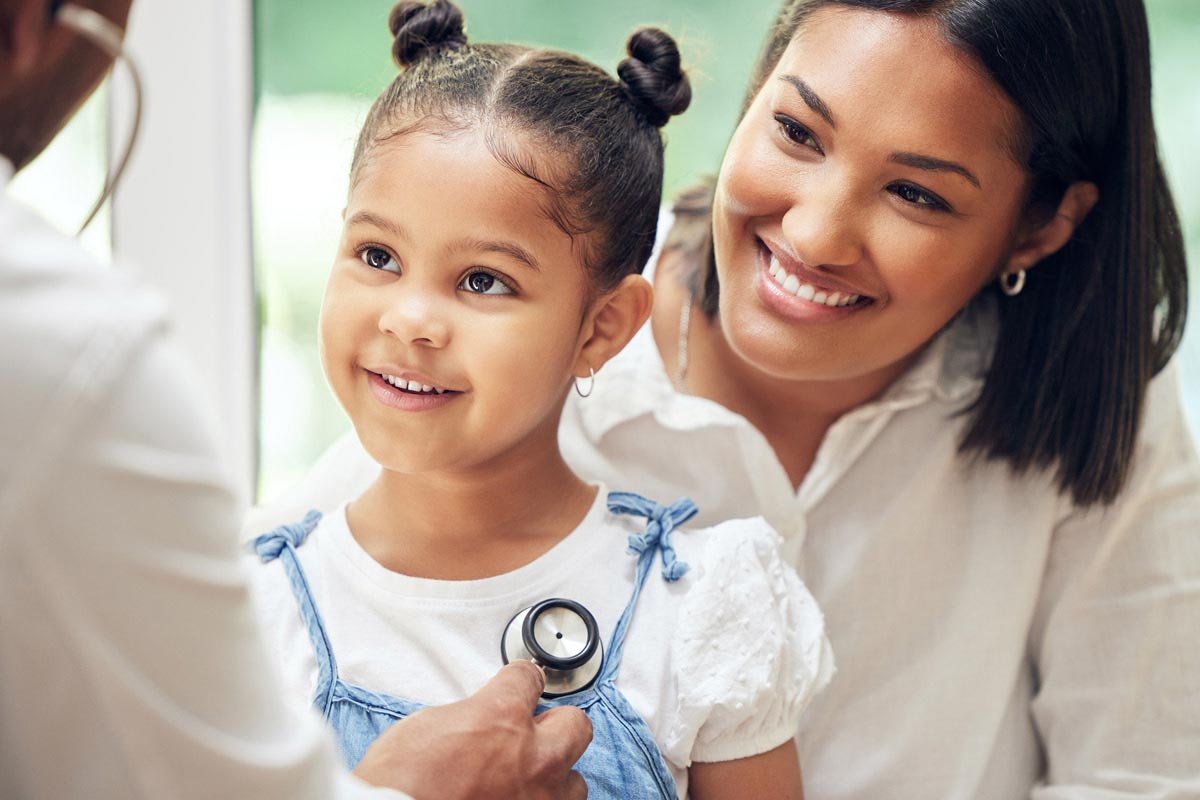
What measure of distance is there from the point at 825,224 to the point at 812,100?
0.14 meters

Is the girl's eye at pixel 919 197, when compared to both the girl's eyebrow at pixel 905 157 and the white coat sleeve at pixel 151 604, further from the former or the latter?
the white coat sleeve at pixel 151 604

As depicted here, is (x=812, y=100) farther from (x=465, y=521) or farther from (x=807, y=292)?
(x=465, y=521)

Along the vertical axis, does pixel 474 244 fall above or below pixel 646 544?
above

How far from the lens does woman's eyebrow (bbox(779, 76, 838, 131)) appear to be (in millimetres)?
1341

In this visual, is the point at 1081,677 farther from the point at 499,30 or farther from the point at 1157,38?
the point at 499,30

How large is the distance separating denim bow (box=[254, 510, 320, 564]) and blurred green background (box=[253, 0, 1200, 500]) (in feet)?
3.22

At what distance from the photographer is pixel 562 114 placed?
121 cm

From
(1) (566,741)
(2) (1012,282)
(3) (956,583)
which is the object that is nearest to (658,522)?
(1) (566,741)

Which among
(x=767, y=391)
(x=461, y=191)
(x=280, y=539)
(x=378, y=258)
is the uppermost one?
(x=461, y=191)

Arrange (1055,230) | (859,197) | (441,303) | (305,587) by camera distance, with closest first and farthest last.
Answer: (441,303) < (305,587) < (859,197) < (1055,230)

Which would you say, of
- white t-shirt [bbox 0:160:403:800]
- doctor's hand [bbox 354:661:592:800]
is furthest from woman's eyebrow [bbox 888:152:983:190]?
white t-shirt [bbox 0:160:403:800]

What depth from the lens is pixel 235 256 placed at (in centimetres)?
223

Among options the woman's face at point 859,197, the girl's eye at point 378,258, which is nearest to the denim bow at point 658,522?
the woman's face at point 859,197

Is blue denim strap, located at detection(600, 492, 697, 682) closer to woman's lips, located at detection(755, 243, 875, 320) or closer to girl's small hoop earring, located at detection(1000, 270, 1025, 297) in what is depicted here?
woman's lips, located at detection(755, 243, 875, 320)
